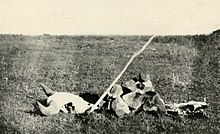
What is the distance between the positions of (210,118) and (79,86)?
0.64 meters

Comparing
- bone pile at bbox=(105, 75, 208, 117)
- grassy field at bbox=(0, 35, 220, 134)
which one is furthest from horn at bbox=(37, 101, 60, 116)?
bone pile at bbox=(105, 75, 208, 117)

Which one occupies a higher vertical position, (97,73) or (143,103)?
(97,73)

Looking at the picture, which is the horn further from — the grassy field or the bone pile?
the bone pile

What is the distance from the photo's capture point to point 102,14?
7.04 feet

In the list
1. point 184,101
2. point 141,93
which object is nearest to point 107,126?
point 141,93

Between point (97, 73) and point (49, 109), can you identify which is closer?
point (49, 109)

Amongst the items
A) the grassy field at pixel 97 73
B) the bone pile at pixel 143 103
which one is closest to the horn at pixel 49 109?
the grassy field at pixel 97 73

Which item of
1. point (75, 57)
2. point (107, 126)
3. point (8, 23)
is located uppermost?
point (8, 23)

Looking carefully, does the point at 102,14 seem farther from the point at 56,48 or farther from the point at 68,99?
the point at 68,99

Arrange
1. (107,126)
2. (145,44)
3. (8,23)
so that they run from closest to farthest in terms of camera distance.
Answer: (107,126)
(8,23)
(145,44)

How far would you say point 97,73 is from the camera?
7.19 feet

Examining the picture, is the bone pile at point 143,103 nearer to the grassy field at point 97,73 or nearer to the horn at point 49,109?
the grassy field at point 97,73

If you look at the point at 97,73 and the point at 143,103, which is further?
the point at 97,73

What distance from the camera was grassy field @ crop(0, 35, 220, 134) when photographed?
187 centimetres
